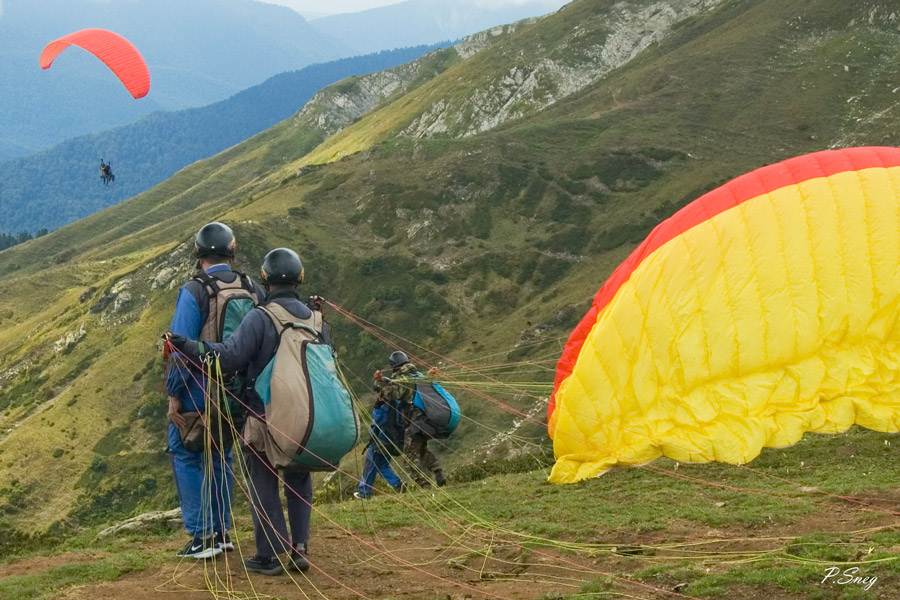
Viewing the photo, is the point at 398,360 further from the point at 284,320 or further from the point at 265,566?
the point at 284,320

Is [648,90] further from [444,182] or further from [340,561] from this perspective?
[340,561]

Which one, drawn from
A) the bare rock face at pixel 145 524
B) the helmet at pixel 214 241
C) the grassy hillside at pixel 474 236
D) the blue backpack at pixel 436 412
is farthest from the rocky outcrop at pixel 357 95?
the helmet at pixel 214 241

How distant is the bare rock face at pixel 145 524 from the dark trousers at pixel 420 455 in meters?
3.60

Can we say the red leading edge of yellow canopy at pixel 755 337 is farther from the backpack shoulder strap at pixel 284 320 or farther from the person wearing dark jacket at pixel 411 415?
the backpack shoulder strap at pixel 284 320

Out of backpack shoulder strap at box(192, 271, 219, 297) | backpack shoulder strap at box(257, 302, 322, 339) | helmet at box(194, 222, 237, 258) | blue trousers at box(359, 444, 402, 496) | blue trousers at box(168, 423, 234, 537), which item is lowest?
blue trousers at box(359, 444, 402, 496)

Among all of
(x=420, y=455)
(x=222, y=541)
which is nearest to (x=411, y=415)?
(x=420, y=455)

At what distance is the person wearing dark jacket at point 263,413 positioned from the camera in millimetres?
7945

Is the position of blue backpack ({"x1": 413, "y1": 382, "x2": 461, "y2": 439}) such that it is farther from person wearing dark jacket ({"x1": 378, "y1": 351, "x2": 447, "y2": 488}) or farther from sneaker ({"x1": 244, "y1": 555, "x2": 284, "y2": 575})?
sneaker ({"x1": 244, "y1": 555, "x2": 284, "y2": 575})

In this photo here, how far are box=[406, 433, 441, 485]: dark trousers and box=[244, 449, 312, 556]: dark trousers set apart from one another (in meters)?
6.02

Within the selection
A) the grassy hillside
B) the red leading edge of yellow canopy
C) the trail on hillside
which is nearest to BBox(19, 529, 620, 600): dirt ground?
the trail on hillside

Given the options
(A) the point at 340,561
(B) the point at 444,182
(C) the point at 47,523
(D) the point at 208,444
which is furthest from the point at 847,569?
(B) the point at 444,182

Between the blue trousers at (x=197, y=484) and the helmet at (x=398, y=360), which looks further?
the helmet at (x=398, y=360)

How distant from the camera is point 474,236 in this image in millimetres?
60688

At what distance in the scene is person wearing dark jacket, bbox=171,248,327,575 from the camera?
26.1ft
